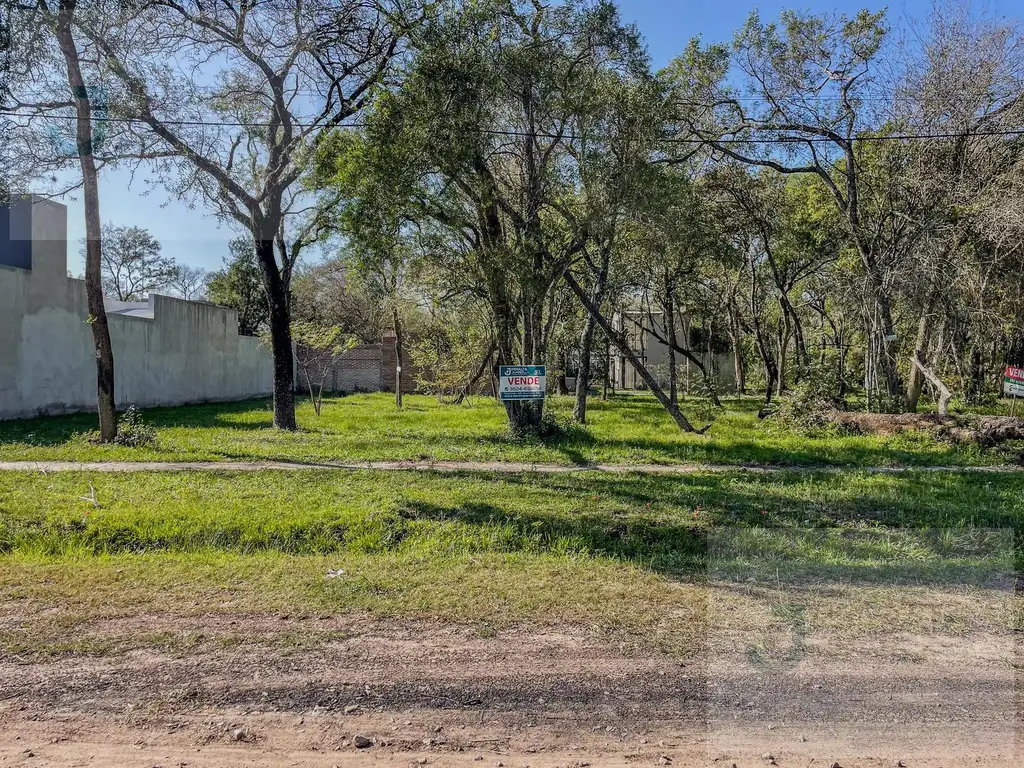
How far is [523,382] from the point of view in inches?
477

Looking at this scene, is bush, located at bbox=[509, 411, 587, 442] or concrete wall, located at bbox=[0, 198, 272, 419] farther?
concrete wall, located at bbox=[0, 198, 272, 419]

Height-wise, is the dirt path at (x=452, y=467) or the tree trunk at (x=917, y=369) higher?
the tree trunk at (x=917, y=369)

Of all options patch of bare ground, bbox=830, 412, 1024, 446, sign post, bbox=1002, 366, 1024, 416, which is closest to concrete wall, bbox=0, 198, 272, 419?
patch of bare ground, bbox=830, 412, 1024, 446

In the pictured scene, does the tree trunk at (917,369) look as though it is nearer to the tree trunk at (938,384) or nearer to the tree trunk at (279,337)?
the tree trunk at (938,384)

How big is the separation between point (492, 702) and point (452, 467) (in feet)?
22.4

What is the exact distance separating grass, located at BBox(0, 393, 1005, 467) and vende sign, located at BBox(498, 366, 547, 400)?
95 cm

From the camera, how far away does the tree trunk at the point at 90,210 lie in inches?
417

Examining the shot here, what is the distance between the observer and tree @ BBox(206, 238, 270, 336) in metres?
32.1

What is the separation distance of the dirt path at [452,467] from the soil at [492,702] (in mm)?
5831

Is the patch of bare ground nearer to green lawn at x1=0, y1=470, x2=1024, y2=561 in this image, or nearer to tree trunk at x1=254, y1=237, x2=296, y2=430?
green lawn at x1=0, y1=470, x2=1024, y2=561

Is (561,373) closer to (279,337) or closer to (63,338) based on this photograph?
(279,337)

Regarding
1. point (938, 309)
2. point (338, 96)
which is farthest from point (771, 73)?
point (338, 96)

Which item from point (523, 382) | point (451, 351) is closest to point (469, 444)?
point (523, 382)

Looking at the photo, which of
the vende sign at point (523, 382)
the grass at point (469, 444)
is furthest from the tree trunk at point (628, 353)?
the vende sign at point (523, 382)
